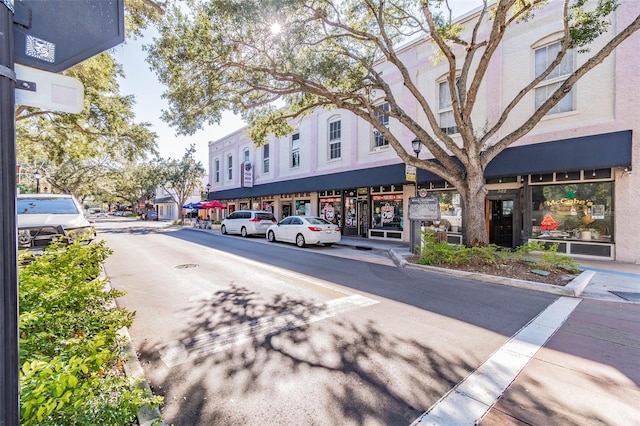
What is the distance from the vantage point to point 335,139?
19078 mm

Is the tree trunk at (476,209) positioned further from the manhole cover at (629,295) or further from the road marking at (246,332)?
the road marking at (246,332)

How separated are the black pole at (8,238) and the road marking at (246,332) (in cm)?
260

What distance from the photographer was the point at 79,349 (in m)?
2.04

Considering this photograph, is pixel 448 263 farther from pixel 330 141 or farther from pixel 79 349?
pixel 330 141

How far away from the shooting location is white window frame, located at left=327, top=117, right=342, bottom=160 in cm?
1877

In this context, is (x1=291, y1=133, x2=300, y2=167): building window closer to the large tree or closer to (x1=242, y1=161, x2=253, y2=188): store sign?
(x1=242, y1=161, x2=253, y2=188): store sign

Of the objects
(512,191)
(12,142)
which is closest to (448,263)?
(512,191)

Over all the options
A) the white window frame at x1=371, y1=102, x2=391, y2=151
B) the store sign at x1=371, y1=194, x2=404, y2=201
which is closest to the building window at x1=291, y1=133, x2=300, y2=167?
the white window frame at x1=371, y1=102, x2=391, y2=151

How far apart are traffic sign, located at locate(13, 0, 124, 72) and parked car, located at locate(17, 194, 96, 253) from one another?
15.2 feet

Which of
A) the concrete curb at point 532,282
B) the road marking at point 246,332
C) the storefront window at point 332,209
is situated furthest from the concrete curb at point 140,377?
the storefront window at point 332,209

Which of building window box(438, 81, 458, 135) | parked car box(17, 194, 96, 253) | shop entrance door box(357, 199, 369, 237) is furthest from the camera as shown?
A: shop entrance door box(357, 199, 369, 237)

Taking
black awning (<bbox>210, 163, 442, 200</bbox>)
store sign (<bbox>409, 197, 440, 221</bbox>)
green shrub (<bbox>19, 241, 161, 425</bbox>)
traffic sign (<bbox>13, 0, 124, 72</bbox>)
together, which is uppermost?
black awning (<bbox>210, 163, 442, 200</bbox>)

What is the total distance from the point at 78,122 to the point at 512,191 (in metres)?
19.4

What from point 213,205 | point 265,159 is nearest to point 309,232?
point 265,159
